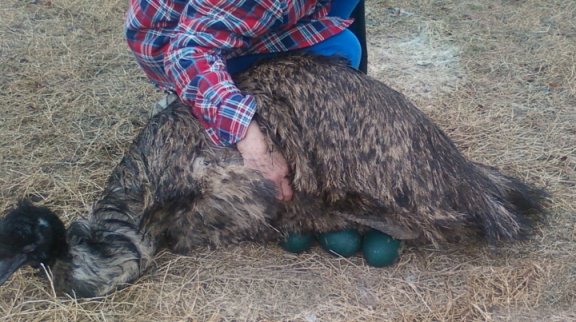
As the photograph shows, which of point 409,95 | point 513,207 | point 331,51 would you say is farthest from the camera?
point 409,95

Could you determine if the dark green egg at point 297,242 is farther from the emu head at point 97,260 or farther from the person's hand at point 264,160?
the emu head at point 97,260

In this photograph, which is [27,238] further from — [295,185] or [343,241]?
[343,241]

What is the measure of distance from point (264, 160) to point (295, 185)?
0.54 ft

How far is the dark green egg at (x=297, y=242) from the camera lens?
284 centimetres

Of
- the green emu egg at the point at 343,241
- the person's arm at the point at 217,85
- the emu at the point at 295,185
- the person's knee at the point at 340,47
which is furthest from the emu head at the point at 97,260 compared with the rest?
the person's knee at the point at 340,47

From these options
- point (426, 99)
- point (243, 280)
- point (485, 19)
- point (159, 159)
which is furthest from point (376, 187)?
point (485, 19)

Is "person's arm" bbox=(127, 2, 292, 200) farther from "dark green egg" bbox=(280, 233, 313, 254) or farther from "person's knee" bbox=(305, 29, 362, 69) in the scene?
"person's knee" bbox=(305, 29, 362, 69)

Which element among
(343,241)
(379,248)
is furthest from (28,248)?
(379,248)

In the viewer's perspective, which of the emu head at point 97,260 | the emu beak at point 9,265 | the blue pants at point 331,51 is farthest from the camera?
the blue pants at point 331,51

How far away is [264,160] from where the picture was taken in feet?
8.73

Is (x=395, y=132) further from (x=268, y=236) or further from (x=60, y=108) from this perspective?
(x=60, y=108)

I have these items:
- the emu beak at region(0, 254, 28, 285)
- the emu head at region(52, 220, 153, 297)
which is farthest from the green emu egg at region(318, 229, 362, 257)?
the emu beak at region(0, 254, 28, 285)

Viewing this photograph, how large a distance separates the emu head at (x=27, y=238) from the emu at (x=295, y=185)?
0.01 m

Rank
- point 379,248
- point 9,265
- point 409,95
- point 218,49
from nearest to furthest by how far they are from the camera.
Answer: point 9,265 → point 218,49 → point 379,248 → point 409,95
